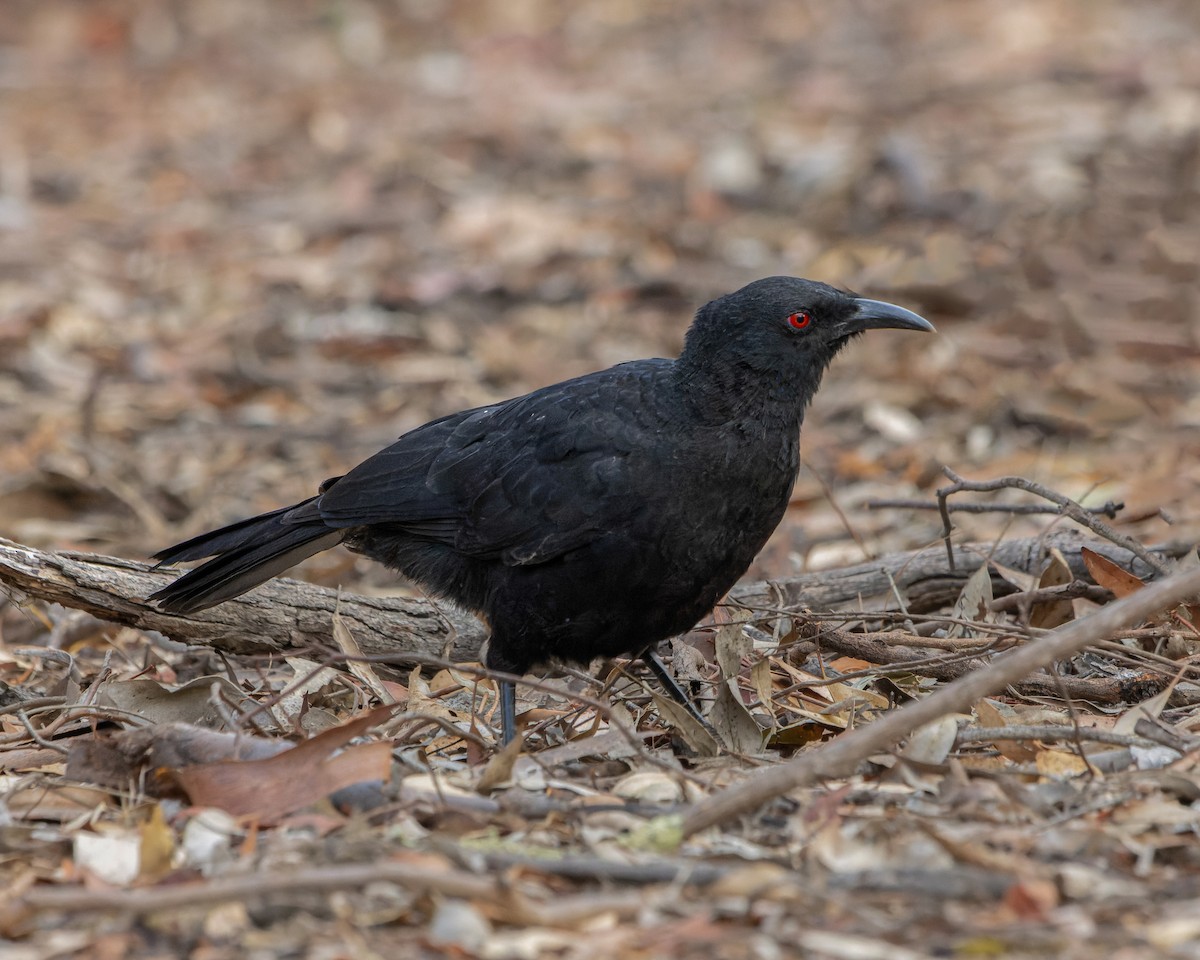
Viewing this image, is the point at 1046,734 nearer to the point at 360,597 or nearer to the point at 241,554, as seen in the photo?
the point at 360,597

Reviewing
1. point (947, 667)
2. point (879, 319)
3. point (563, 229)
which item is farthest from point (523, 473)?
point (563, 229)

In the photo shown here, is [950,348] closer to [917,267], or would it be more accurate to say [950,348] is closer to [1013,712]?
[917,267]

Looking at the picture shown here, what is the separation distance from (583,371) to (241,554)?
153 inches

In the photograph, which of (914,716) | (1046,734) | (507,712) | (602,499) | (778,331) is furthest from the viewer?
(778,331)

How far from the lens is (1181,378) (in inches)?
308

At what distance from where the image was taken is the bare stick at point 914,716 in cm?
300

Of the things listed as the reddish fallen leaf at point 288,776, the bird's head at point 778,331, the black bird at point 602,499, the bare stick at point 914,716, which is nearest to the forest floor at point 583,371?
the reddish fallen leaf at point 288,776

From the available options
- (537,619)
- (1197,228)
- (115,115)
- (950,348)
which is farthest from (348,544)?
(115,115)

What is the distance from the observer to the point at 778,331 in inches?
171

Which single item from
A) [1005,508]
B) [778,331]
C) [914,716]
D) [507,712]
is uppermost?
Answer: [778,331]

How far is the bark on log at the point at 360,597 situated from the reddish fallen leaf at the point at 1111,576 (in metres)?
0.27

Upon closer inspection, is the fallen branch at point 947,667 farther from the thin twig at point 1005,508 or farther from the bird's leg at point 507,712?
the bird's leg at point 507,712

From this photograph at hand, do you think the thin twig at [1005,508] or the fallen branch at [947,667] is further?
the thin twig at [1005,508]

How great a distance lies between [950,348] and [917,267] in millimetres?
820
